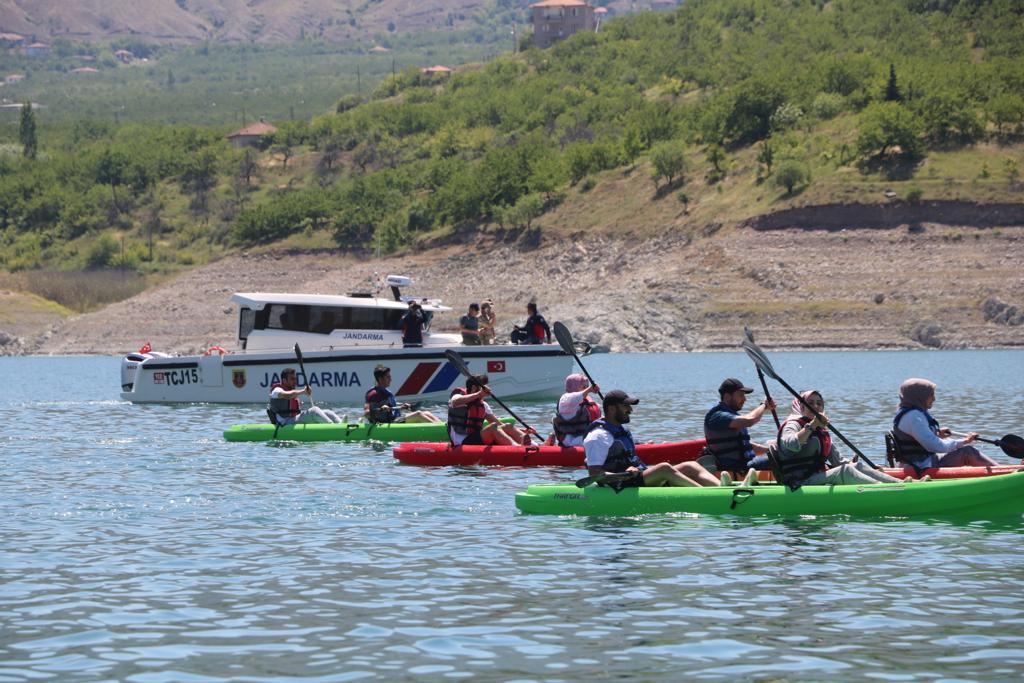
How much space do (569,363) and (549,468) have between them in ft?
51.5

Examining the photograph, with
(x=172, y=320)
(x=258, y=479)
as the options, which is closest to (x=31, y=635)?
Result: (x=258, y=479)

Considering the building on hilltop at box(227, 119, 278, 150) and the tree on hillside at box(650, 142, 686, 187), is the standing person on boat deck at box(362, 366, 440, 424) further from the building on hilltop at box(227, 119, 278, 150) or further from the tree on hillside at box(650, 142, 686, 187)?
the building on hilltop at box(227, 119, 278, 150)

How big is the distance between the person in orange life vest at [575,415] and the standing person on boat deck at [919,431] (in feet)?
17.8

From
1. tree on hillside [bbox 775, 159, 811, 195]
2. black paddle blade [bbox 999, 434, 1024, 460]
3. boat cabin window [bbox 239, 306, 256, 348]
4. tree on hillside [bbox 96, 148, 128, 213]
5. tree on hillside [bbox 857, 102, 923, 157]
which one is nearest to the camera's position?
black paddle blade [bbox 999, 434, 1024, 460]

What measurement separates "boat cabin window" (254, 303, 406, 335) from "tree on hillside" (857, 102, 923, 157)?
62.2 meters

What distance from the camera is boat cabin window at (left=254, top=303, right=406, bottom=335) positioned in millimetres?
41438

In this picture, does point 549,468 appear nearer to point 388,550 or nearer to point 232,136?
point 388,550

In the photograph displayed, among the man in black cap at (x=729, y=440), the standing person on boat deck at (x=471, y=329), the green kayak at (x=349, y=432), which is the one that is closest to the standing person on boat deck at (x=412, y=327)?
the standing person on boat deck at (x=471, y=329)

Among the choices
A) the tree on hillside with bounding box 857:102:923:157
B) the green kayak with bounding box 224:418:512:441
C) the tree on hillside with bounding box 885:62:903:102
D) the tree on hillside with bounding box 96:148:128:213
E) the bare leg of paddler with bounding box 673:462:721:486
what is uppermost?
the tree on hillside with bounding box 885:62:903:102

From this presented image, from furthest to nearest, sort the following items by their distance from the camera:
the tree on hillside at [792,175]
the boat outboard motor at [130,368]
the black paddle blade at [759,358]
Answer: the tree on hillside at [792,175]
the boat outboard motor at [130,368]
the black paddle blade at [759,358]

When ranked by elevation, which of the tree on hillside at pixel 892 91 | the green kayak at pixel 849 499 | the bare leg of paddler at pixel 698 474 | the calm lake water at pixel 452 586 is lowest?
the calm lake water at pixel 452 586

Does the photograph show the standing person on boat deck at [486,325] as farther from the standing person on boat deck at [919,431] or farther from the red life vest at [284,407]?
the standing person on boat deck at [919,431]

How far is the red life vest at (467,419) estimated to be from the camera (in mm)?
25188

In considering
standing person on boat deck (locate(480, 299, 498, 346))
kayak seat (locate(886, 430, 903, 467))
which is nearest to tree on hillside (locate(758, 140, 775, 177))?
standing person on boat deck (locate(480, 299, 498, 346))
